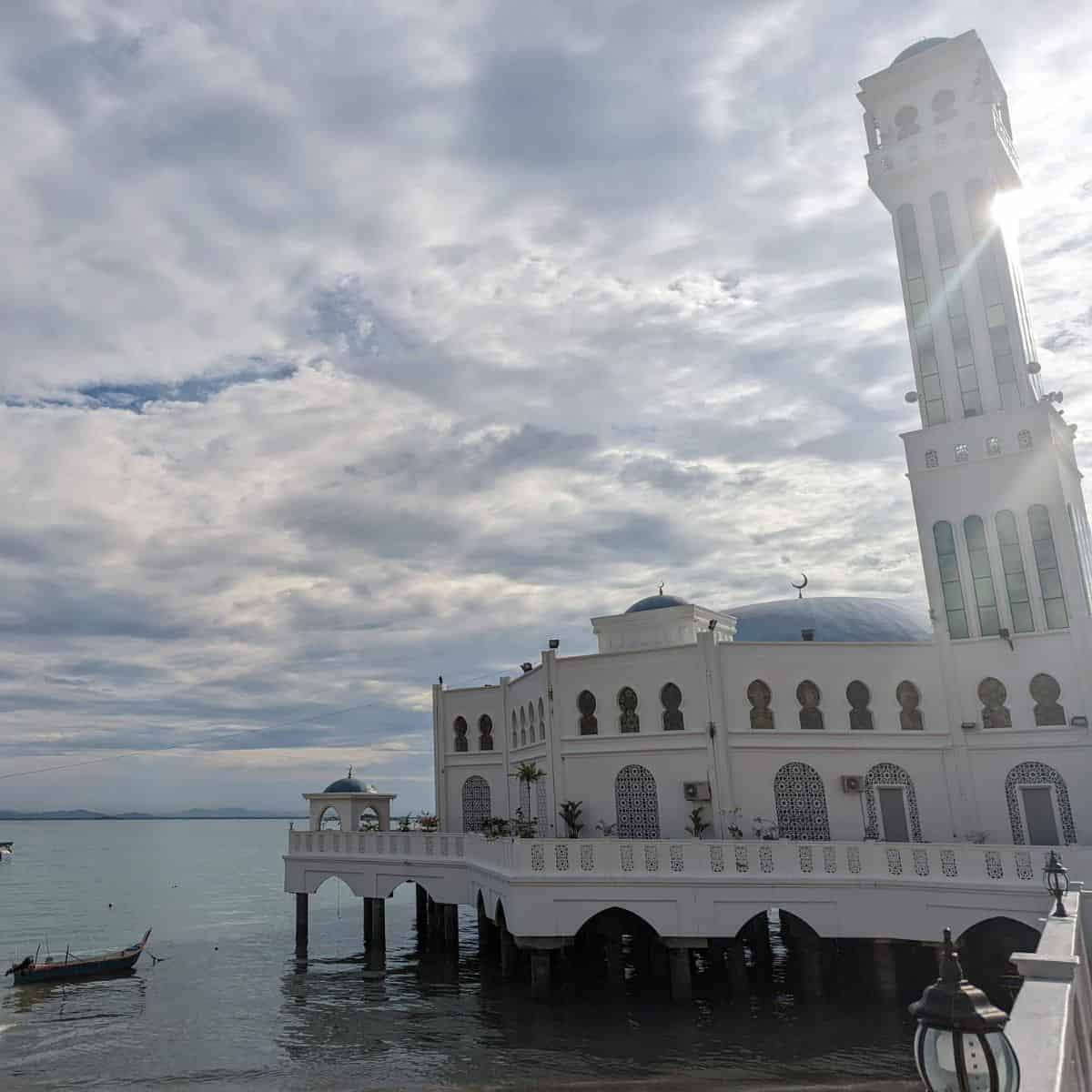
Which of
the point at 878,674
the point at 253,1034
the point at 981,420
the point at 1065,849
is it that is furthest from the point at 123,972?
the point at 981,420

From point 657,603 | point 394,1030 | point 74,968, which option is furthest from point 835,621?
point 74,968

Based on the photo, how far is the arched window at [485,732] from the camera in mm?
38094

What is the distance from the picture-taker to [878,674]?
30234 millimetres

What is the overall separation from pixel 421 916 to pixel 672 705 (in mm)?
17210

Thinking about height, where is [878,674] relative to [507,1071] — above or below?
above

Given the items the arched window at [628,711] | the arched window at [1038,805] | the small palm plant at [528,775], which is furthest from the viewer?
the small palm plant at [528,775]

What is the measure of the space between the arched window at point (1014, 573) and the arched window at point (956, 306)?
4.24 metres

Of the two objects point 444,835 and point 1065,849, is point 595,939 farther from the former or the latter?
point 1065,849

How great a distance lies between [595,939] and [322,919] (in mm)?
25172

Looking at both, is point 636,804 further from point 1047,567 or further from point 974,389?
point 974,389

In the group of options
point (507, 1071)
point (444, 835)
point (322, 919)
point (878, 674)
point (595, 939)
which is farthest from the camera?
point (322, 919)

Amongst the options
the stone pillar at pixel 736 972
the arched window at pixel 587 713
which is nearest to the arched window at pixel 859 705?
the stone pillar at pixel 736 972

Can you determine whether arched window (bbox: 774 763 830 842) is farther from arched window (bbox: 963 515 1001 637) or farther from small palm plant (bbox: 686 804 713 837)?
→ arched window (bbox: 963 515 1001 637)

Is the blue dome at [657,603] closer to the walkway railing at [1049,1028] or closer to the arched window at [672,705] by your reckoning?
the arched window at [672,705]
